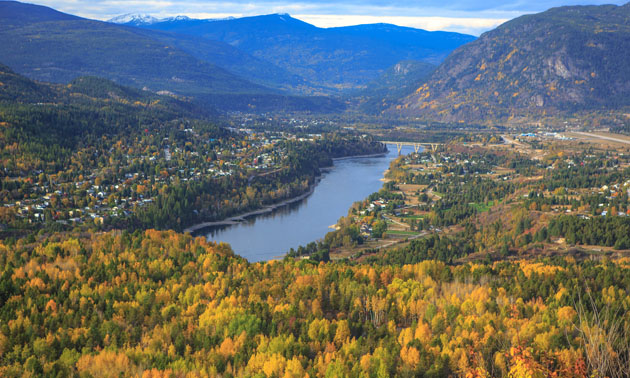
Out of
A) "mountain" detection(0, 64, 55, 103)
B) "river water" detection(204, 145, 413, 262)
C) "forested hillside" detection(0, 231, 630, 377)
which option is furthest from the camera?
"mountain" detection(0, 64, 55, 103)

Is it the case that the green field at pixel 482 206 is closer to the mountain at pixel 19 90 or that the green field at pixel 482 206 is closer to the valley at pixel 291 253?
the valley at pixel 291 253

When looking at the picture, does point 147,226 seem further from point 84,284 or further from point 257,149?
point 257,149

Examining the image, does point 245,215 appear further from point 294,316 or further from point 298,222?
point 294,316

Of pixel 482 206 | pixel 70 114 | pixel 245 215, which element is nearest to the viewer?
pixel 245 215

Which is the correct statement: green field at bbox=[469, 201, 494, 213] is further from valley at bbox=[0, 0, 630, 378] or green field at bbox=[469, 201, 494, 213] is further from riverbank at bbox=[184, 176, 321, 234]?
riverbank at bbox=[184, 176, 321, 234]

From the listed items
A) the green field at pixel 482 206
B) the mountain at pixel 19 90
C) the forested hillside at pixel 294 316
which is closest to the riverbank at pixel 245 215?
the green field at pixel 482 206

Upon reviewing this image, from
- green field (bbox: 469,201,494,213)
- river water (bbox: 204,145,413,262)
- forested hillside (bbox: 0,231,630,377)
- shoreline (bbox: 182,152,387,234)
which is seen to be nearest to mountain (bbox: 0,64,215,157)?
shoreline (bbox: 182,152,387,234)

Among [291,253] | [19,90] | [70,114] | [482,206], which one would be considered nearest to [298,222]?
[291,253]

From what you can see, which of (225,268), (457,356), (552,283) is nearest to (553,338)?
(457,356)
